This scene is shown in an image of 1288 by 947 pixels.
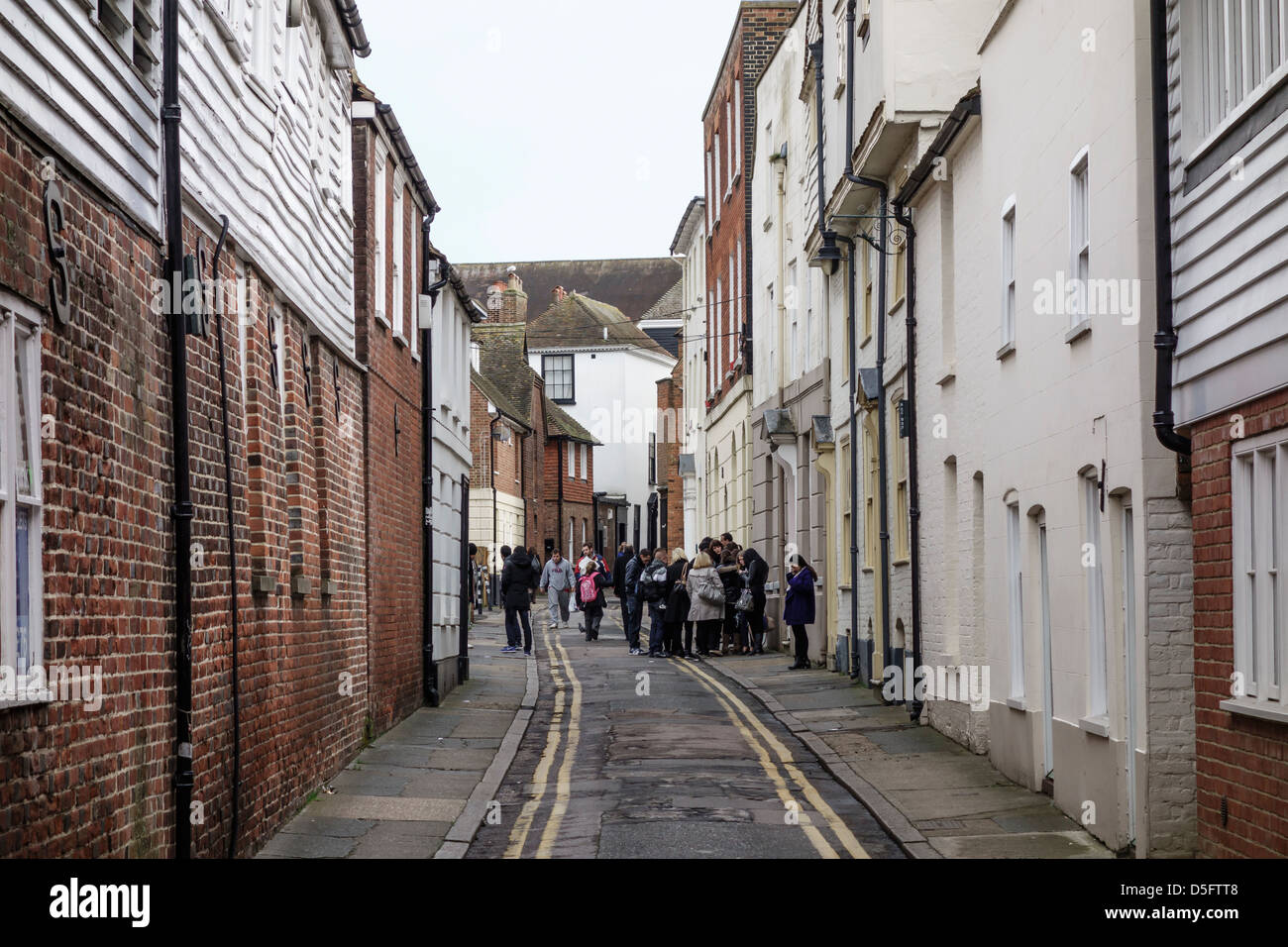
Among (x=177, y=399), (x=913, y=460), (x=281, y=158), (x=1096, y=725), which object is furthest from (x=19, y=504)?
(x=913, y=460)

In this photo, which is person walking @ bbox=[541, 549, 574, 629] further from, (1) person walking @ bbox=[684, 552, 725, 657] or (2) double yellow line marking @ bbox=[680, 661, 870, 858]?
(2) double yellow line marking @ bbox=[680, 661, 870, 858]

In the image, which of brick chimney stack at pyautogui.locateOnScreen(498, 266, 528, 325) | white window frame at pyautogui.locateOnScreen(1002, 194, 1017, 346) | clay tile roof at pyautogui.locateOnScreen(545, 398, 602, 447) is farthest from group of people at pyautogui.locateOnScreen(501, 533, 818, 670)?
brick chimney stack at pyautogui.locateOnScreen(498, 266, 528, 325)

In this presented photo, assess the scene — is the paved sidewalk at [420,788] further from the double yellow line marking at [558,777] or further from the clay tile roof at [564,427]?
the clay tile roof at [564,427]

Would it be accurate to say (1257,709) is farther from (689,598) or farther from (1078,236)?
(689,598)

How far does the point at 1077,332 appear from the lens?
441 inches

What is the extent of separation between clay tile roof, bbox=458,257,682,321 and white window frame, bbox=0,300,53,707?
77004mm

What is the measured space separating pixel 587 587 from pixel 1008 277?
60.9ft

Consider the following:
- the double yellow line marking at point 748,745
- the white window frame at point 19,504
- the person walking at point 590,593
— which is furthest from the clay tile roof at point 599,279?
the white window frame at point 19,504

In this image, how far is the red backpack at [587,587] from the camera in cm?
3142

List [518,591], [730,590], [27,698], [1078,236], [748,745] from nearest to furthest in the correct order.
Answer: [27,698]
[1078,236]
[748,745]
[730,590]
[518,591]

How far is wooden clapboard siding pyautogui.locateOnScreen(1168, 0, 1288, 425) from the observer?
798 centimetres
